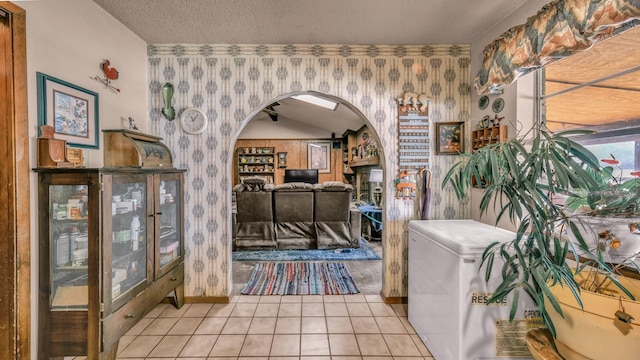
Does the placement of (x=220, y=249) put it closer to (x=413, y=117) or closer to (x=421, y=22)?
(x=413, y=117)

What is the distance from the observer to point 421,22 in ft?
7.29

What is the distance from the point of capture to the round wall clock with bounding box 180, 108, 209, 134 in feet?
8.51

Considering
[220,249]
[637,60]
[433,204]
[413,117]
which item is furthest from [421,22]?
[220,249]

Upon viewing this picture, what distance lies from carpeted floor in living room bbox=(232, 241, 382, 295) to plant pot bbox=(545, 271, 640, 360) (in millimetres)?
1917

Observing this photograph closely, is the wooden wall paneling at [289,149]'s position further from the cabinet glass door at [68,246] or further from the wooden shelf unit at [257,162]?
the cabinet glass door at [68,246]

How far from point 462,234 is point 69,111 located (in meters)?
2.71

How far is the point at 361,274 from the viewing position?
342 cm

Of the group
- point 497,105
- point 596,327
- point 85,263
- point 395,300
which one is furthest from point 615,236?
point 85,263

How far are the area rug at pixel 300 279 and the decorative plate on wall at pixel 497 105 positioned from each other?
218 centimetres

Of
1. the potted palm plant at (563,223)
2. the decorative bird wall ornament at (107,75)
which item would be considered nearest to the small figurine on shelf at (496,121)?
the potted palm plant at (563,223)

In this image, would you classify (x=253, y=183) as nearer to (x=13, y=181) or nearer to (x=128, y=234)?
(x=128, y=234)

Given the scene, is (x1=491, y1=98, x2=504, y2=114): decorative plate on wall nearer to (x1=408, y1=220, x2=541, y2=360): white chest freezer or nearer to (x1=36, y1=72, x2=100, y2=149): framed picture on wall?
(x1=408, y1=220, x2=541, y2=360): white chest freezer

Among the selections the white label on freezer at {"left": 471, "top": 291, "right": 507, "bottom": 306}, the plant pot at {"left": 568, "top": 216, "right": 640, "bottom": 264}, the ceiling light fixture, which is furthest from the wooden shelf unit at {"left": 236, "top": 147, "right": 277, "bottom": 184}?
the plant pot at {"left": 568, "top": 216, "right": 640, "bottom": 264}

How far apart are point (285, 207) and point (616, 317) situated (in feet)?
12.6
